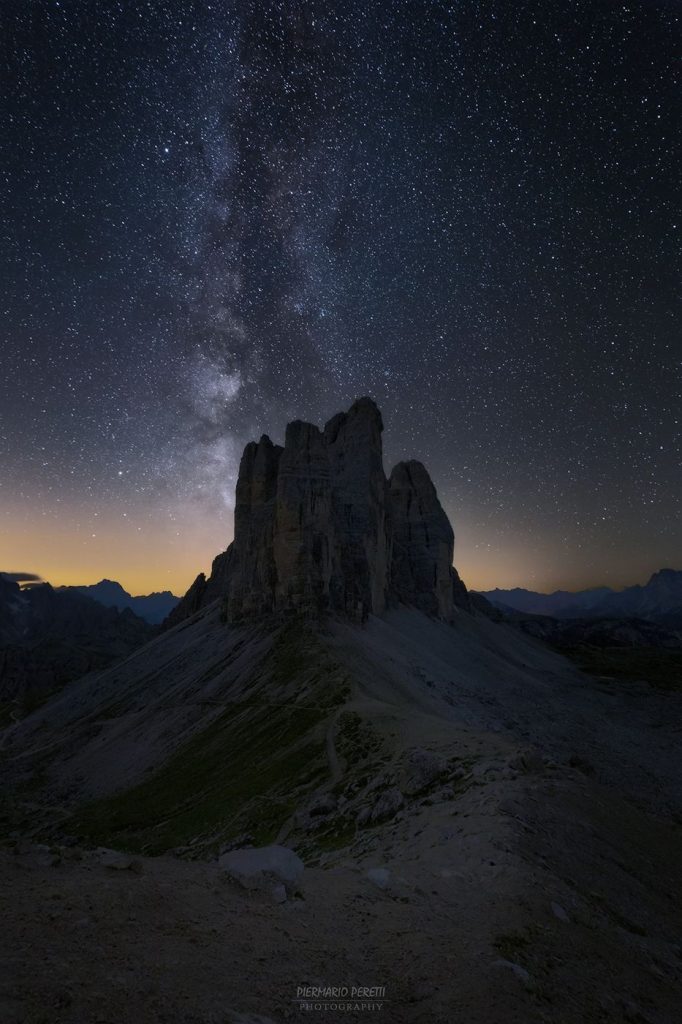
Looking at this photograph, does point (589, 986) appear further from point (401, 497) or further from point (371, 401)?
point (401, 497)

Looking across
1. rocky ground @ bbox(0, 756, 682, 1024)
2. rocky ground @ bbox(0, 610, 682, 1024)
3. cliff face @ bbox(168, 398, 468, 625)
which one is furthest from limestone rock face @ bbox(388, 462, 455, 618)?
rocky ground @ bbox(0, 756, 682, 1024)

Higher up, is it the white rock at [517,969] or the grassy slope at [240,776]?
the white rock at [517,969]

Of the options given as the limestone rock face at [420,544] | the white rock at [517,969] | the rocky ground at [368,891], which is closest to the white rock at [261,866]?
the rocky ground at [368,891]

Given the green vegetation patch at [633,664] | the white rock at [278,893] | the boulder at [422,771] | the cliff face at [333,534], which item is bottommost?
the green vegetation patch at [633,664]

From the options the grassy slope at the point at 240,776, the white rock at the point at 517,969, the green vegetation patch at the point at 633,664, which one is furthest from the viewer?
the green vegetation patch at the point at 633,664

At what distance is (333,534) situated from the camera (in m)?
75.8

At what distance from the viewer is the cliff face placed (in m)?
70.8

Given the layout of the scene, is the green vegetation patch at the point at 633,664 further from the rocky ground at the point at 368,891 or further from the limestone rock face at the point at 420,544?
the rocky ground at the point at 368,891

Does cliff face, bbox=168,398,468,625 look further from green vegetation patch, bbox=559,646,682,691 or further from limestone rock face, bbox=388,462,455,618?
green vegetation patch, bbox=559,646,682,691

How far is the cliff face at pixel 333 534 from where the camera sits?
7081cm

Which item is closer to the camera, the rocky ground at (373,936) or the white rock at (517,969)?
the rocky ground at (373,936)

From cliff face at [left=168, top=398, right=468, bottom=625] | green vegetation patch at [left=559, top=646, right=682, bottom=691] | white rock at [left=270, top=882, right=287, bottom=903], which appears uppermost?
cliff face at [left=168, top=398, right=468, bottom=625]

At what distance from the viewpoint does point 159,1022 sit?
5.44 metres

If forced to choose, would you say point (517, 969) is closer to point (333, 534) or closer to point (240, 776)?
point (240, 776)
